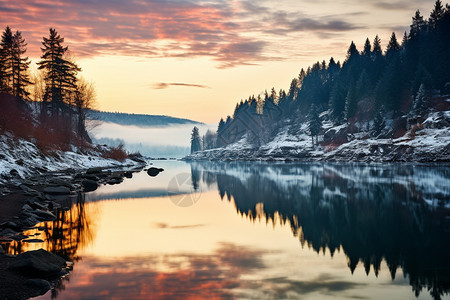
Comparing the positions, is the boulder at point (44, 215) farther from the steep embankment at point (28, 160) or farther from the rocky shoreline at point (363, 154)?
the rocky shoreline at point (363, 154)

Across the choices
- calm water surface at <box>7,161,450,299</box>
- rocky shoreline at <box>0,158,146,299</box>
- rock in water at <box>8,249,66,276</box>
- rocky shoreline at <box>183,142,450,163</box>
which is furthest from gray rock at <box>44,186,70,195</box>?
rocky shoreline at <box>183,142,450,163</box>

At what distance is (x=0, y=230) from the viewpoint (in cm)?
1798

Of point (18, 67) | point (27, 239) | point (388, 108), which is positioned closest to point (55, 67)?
point (18, 67)

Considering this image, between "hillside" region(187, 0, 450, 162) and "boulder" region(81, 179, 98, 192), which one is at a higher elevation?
"hillside" region(187, 0, 450, 162)

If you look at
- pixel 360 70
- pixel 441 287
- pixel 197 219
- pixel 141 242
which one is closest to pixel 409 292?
pixel 441 287

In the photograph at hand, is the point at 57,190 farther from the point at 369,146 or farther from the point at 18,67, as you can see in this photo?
the point at 369,146

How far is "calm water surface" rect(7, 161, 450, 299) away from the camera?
478 inches

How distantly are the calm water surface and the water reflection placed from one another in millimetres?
59

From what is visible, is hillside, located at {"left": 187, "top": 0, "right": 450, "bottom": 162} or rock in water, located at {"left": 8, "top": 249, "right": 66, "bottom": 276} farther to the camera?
hillside, located at {"left": 187, "top": 0, "right": 450, "bottom": 162}

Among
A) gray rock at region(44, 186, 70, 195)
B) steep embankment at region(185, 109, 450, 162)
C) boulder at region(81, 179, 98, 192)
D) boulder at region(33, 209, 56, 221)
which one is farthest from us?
steep embankment at region(185, 109, 450, 162)

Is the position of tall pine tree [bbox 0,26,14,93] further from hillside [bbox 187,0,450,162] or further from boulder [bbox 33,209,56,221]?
hillside [bbox 187,0,450,162]

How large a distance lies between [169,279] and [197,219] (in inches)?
519

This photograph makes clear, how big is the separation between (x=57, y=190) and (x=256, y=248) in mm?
21106

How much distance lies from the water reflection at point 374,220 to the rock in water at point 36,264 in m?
9.81
